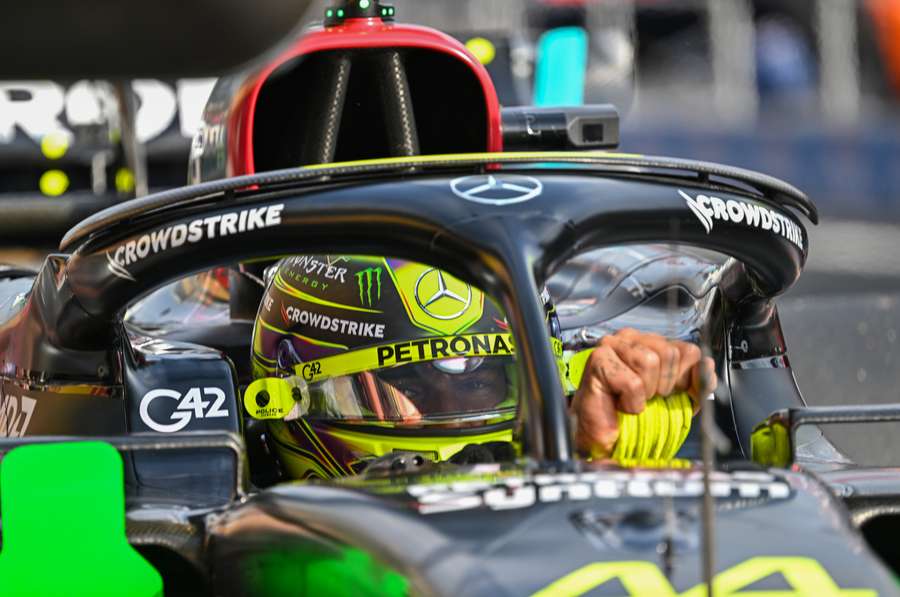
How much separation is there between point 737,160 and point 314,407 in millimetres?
9785

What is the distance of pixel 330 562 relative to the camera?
201cm

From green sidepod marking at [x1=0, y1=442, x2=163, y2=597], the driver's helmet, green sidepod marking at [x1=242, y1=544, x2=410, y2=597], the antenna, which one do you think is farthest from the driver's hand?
the antenna

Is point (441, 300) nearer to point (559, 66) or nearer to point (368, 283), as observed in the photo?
point (368, 283)

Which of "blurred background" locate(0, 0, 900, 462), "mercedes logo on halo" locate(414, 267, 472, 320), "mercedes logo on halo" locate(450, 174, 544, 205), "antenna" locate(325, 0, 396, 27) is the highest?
"antenna" locate(325, 0, 396, 27)

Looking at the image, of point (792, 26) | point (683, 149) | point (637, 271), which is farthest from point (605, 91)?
point (637, 271)

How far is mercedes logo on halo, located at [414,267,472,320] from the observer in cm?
293

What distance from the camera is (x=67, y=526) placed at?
222cm

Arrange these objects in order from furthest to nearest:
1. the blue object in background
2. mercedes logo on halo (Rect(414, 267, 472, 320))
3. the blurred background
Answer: the blurred background, the blue object in background, mercedes logo on halo (Rect(414, 267, 472, 320))

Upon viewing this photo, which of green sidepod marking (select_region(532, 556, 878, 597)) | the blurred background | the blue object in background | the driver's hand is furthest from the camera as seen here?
the blurred background

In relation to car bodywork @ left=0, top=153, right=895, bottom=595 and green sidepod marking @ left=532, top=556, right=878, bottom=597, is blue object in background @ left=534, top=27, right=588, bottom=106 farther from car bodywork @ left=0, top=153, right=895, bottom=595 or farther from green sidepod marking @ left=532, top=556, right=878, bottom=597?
green sidepod marking @ left=532, top=556, right=878, bottom=597

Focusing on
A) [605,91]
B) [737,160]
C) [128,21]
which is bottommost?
[737,160]

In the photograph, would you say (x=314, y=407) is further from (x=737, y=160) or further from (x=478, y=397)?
(x=737, y=160)

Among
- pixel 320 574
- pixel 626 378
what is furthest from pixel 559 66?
pixel 320 574

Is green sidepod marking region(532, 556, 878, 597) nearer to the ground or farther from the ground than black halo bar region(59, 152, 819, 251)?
nearer to the ground
